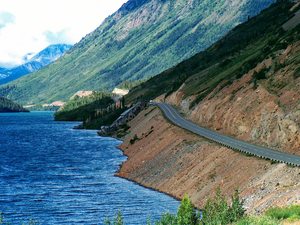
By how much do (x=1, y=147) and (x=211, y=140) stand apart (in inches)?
3463

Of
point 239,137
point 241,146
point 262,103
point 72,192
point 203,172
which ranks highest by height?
point 262,103

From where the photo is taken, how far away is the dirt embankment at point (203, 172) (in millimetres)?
58500

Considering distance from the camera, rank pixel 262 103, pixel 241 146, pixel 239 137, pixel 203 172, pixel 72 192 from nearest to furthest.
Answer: pixel 203 172 < pixel 72 192 < pixel 241 146 < pixel 262 103 < pixel 239 137

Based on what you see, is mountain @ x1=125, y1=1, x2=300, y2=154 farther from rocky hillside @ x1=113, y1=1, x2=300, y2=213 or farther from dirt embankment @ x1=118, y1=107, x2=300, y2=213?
dirt embankment @ x1=118, y1=107, x2=300, y2=213

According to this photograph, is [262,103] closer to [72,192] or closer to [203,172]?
[203,172]

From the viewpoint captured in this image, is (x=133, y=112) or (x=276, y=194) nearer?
(x=276, y=194)

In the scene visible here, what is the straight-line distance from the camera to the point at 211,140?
9162 centimetres

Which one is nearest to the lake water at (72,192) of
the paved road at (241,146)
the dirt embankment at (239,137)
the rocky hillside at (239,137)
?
the dirt embankment at (239,137)

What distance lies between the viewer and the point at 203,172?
3081 inches

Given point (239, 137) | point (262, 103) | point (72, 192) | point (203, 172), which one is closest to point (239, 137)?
point (239, 137)

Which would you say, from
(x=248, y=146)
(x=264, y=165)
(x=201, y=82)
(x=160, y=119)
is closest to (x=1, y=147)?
(x=160, y=119)

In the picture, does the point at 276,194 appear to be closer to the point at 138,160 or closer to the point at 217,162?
the point at 217,162

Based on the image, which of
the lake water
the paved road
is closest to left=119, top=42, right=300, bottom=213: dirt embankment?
the paved road

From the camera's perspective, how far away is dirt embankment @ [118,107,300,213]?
5850cm
